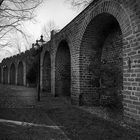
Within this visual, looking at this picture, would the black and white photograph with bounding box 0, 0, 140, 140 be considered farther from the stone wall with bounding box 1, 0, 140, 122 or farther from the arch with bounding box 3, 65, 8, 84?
the arch with bounding box 3, 65, 8, 84

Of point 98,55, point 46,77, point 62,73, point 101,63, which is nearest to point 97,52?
point 98,55

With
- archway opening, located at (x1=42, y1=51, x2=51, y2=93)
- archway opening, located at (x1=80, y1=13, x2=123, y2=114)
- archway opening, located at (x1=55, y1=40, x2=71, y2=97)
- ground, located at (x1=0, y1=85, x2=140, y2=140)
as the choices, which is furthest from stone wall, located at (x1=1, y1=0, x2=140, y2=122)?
archway opening, located at (x1=42, y1=51, x2=51, y2=93)

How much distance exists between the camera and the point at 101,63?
23.0 feet

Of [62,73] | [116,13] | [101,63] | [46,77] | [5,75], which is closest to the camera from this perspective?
[116,13]

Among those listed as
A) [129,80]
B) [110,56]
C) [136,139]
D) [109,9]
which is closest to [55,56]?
[110,56]

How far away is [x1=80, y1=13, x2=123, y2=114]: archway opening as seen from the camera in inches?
248

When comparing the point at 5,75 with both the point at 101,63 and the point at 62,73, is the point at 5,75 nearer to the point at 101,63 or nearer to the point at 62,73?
the point at 62,73

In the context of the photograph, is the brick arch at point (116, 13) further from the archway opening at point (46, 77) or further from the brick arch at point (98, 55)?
the archway opening at point (46, 77)

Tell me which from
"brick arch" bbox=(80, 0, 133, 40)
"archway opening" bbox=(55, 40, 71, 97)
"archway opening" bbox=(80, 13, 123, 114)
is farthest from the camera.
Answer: "archway opening" bbox=(55, 40, 71, 97)

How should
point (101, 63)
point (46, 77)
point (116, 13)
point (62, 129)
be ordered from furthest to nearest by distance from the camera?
1. point (46, 77)
2. point (101, 63)
3. point (116, 13)
4. point (62, 129)

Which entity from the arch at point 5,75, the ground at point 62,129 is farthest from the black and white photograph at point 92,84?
the arch at point 5,75

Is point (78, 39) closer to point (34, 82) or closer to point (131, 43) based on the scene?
point (131, 43)

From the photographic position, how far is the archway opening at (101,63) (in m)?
6.30

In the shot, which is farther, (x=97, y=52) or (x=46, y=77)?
(x=46, y=77)
